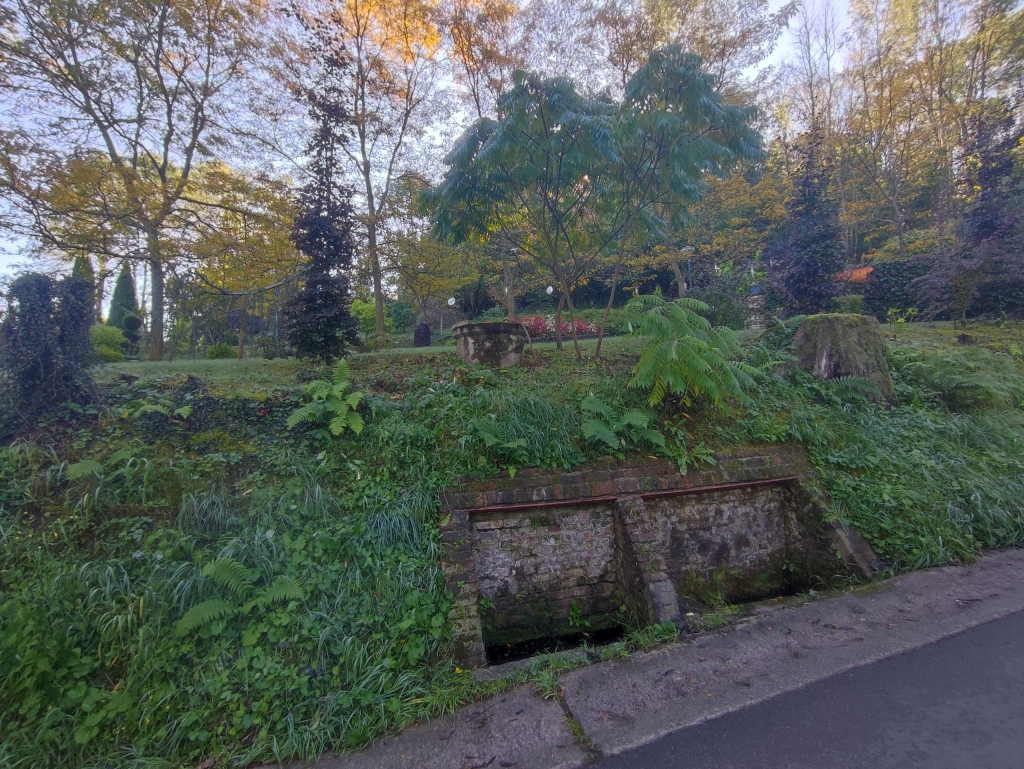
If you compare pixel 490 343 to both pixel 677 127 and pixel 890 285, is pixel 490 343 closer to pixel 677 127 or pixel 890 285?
pixel 677 127

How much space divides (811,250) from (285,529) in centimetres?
1066

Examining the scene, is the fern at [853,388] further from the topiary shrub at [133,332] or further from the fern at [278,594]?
the topiary shrub at [133,332]

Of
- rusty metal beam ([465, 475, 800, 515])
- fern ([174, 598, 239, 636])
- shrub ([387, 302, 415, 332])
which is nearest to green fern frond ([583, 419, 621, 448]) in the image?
rusty metal beam ([465, 475, 800, 515])

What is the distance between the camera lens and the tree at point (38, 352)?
368cm

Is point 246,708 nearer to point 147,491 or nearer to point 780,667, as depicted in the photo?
point 147,491

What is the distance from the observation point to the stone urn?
6215 mm

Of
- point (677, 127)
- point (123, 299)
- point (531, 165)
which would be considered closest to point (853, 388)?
point (677, 127)

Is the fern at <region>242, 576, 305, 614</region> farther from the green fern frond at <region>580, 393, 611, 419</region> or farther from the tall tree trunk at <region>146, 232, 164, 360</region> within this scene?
the tall tree trunk at <region>146, 232, 164, 360</region>

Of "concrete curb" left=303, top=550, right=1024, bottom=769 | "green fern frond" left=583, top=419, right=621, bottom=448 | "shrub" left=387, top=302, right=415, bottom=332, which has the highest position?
"shrub" left=387, top=302, right=415, bottom=332

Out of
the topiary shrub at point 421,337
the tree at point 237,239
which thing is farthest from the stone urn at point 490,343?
the topiary shrub at point 421,337

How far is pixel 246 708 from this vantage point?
7.82 ft

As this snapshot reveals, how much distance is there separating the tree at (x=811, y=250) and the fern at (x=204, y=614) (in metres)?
10.5

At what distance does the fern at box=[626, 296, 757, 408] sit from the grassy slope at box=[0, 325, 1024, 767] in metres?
0.41

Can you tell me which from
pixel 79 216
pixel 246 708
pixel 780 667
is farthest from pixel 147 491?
pixel 79 216
